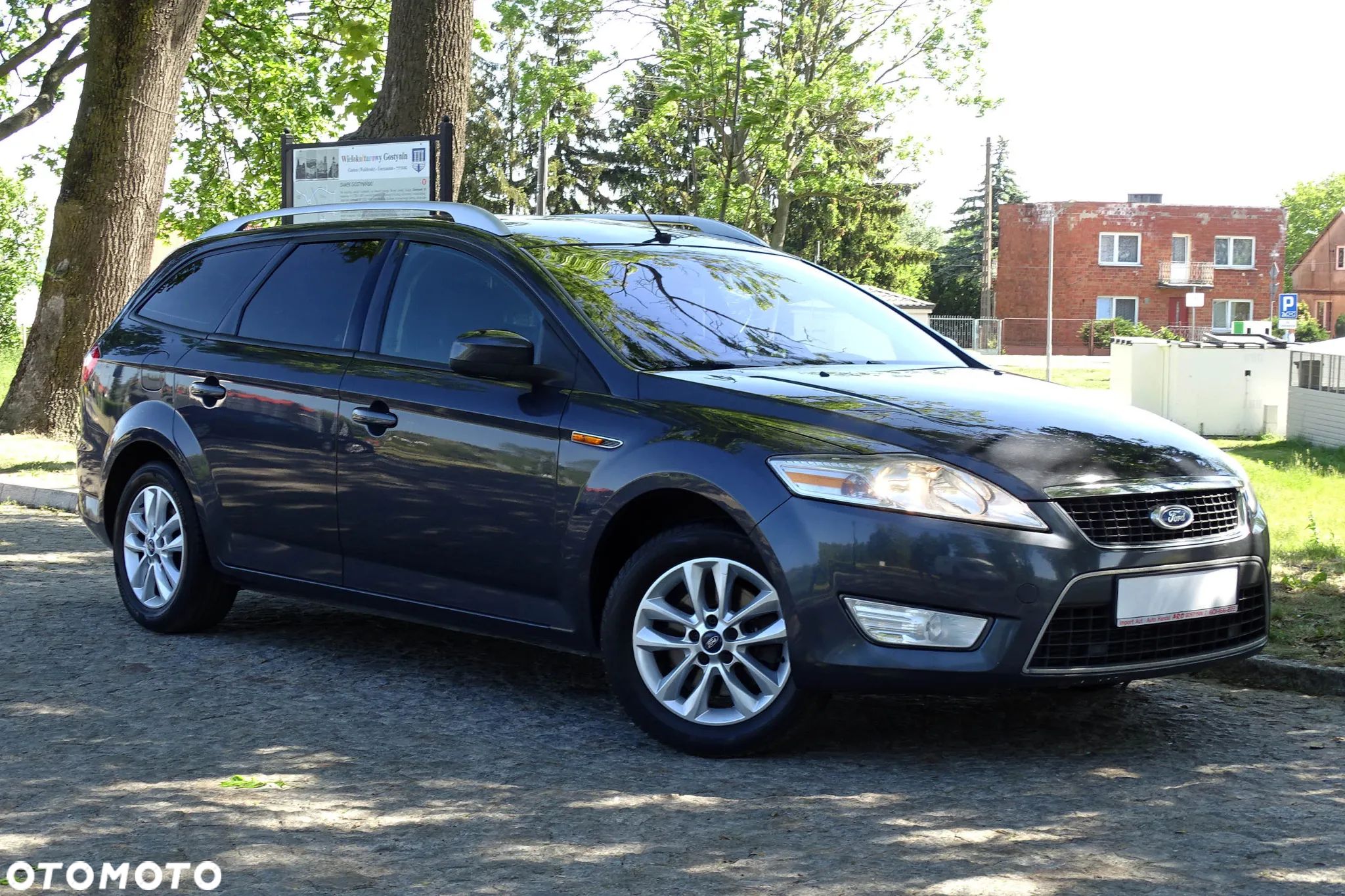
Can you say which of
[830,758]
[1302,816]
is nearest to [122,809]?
[830,758]

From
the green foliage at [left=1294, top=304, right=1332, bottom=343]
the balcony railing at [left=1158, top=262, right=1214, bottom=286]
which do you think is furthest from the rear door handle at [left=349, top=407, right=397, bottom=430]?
the green foliage at [left=1294, top=304, right=1332, bottom=343]

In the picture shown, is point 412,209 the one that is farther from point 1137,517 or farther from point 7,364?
point 7,364

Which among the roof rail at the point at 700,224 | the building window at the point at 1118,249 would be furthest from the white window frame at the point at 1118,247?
the roof rail at the point at 700,224

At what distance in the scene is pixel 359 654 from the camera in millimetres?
6832

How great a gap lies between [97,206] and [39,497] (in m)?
3.89

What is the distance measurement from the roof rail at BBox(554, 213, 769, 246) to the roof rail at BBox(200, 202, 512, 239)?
60 centimetres

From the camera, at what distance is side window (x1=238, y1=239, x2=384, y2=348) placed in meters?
6.51

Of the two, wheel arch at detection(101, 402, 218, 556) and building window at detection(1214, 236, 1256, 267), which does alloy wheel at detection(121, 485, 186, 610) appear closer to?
wheel arch at detection(101, 402, 218, 556)

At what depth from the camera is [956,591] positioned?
470 cm

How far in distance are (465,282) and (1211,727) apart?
3.17m

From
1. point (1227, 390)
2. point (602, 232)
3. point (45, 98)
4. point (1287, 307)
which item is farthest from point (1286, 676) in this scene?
point (1287, 307)

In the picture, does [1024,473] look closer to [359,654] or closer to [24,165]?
[359,654]

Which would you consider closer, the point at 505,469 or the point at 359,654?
the point at 505,469

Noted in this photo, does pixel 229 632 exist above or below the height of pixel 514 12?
below
